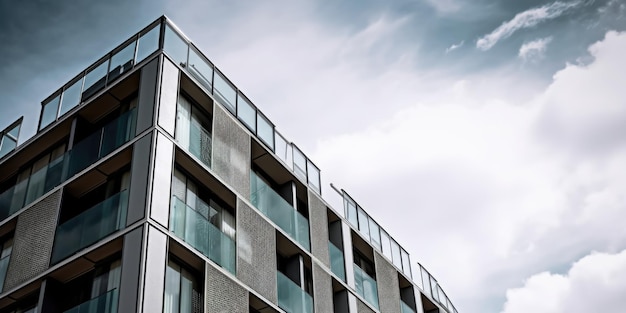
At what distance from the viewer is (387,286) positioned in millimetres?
32656

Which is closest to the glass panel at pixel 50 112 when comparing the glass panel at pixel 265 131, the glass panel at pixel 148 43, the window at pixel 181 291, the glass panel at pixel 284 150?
the glass panel at pixel 148 43

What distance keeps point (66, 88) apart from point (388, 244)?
15864 millimetres

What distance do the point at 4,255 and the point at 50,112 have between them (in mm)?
5190

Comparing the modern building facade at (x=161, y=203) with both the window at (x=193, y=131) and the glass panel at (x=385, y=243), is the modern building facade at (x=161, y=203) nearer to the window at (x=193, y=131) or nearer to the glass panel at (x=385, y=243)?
the window at (x=193, y=131)

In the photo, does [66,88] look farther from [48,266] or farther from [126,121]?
[48,266]

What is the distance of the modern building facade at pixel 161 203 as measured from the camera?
21047 millimetres

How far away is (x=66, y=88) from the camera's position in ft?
87.9

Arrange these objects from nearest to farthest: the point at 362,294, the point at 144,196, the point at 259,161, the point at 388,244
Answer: the point at 144,196 < the point at 259,161 < the point at 362,294 < the point at 388,244

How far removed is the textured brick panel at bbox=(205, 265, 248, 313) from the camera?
21.4m

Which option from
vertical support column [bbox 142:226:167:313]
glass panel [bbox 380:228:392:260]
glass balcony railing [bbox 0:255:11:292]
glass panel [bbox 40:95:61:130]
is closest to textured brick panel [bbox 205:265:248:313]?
vertical support column [bbox 142:226:167:313]

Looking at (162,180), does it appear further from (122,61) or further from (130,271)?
(122,61)

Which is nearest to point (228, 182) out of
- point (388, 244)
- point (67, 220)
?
point (67, 220)

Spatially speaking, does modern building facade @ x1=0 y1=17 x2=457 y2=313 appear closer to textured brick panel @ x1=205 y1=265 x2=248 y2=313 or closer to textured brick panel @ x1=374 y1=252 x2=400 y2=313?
textured brick panel @ x1=205 y1=265 x2=248 y2=313

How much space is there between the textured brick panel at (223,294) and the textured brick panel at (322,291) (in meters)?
4.57
